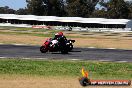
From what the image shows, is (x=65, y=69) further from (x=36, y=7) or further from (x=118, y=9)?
(x=36, y=7)

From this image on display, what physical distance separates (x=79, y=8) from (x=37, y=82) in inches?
5544

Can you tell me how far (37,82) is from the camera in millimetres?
16688

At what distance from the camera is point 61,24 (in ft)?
378

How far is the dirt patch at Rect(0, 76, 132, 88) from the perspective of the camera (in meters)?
15.7

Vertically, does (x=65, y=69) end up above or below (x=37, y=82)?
below

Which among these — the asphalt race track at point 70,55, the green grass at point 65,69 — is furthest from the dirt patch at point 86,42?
the green grass at point 65,69

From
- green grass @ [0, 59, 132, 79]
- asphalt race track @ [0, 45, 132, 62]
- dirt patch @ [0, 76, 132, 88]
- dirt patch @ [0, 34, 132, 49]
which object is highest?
dirt patch @ [0, 76, 132, 88]

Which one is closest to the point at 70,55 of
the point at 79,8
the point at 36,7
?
the point at 79,8

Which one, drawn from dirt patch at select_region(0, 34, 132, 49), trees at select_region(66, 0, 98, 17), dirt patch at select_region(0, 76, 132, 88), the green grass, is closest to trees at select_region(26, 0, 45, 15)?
trees at select_region(66, 0, 98, 17)

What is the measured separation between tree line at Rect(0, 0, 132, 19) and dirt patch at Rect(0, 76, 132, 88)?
445ft

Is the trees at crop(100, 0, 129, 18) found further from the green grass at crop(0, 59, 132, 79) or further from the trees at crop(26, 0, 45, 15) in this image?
the green grass at crop(0, 59, 132, 79)

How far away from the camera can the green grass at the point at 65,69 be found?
786 inches

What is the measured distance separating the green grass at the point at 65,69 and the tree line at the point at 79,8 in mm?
129867

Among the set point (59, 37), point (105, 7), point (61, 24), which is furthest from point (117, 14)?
point (59, 37)
